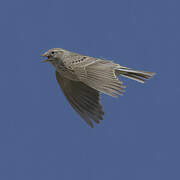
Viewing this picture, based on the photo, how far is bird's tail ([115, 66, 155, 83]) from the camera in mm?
7996

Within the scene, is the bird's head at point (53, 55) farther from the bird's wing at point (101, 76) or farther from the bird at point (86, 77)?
the bird's wing at point (101, 76)

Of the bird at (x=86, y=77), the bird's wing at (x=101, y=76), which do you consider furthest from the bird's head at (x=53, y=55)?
the bird's wing at (x=101, y=76)

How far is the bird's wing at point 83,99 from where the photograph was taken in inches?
322

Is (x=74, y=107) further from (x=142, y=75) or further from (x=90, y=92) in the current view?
(x=142, y=75)

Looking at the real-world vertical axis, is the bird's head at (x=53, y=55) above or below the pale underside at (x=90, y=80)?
above

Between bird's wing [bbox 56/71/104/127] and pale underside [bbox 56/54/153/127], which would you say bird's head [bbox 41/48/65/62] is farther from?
bird's wing [bbox 56/71/104/127]

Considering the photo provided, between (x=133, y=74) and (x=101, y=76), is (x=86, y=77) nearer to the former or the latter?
(x=101, y=76)

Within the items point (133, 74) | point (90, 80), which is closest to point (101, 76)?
point (90, 80)

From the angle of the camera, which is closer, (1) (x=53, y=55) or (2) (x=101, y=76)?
(2) (x=101, y=76)

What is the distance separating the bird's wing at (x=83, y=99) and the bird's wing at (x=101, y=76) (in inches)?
26.6

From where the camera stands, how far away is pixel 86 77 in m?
7.37

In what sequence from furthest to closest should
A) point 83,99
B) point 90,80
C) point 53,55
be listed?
point 83,99 → point 53,55 → point 90,80

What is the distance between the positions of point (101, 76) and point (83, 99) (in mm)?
1160

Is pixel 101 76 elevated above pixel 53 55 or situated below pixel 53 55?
below
